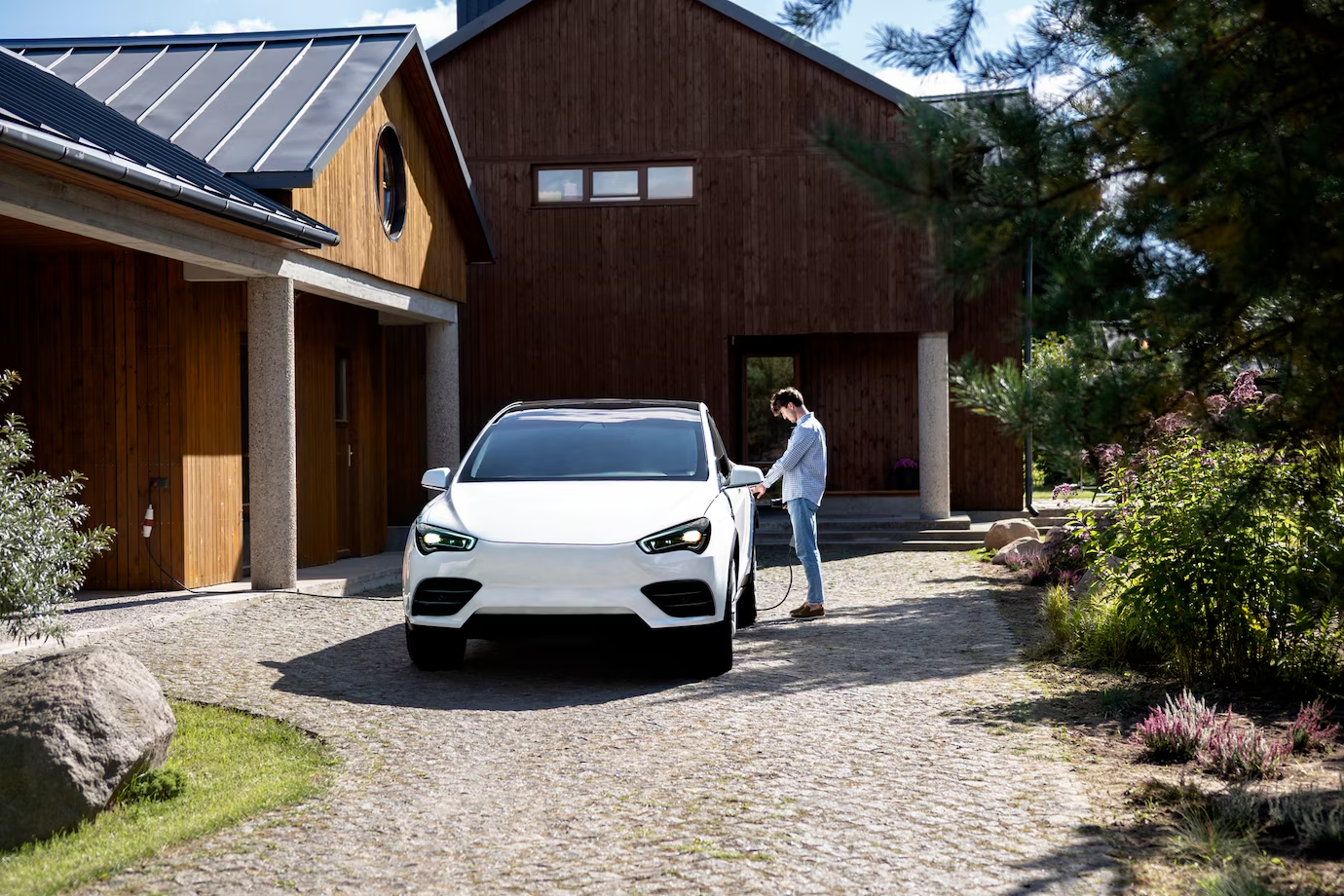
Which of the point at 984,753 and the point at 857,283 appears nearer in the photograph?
the point at 984,753

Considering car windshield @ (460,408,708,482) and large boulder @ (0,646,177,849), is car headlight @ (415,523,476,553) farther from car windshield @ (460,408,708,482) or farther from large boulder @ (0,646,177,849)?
large boulder @ (0,646,177,849)

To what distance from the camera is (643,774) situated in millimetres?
5730

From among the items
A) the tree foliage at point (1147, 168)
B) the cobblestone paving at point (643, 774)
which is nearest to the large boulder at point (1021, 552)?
the cobblestone paving at point (643, 774)

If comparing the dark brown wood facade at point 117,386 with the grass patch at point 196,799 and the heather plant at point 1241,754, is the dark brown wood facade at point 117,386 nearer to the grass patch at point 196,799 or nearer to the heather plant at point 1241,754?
the grass patch at point 196,799

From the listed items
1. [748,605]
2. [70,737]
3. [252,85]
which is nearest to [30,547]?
[70,737]

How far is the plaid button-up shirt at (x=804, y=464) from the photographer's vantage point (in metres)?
10.7

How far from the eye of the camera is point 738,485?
8.83 meters

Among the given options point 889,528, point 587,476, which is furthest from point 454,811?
point 889,528

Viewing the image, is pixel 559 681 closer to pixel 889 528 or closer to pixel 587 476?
pixel 587 476

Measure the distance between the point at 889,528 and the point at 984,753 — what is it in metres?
13.2

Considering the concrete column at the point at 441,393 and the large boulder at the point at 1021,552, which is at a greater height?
the concrete column at the point at 441,393

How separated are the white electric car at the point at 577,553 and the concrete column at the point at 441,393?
334 inches

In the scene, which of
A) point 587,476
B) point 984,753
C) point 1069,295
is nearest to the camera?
point 1069,295

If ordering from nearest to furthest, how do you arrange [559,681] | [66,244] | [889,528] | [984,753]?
[984,753]
[559,681]
[66,244]
[889,528]
